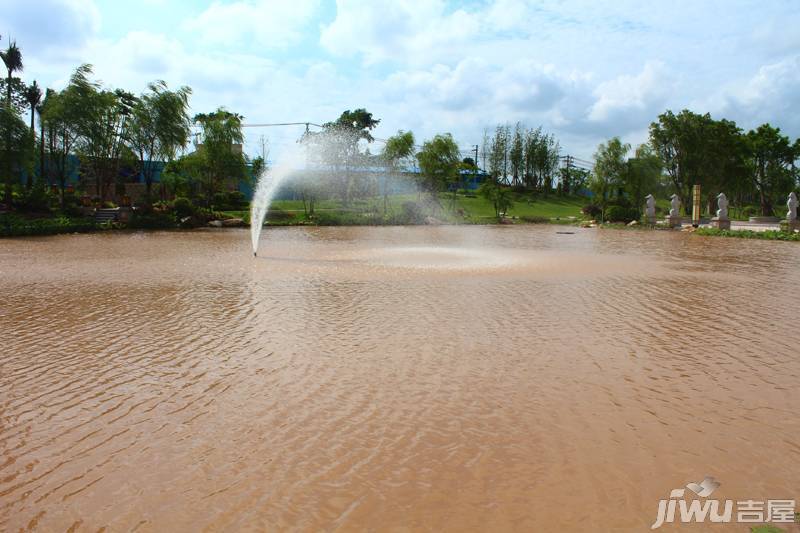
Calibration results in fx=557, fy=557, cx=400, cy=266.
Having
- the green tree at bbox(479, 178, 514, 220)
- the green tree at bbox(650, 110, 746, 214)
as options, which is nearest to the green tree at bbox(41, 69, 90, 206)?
the green tree at bbox(479, 178, 514, 220)

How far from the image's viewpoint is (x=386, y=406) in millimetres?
5602

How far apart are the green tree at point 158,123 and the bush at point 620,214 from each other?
3277cm

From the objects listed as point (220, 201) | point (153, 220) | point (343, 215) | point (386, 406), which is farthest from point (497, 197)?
point (386, 406)

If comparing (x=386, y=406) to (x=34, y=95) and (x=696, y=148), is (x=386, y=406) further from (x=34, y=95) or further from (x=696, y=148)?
(x=696, y=148)

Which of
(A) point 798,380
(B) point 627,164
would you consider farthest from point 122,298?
(B) point 627,164

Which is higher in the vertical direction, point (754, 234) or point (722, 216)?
point (722, 216)

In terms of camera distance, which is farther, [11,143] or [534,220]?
[534,220]

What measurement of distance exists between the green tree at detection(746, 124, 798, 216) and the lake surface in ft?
149

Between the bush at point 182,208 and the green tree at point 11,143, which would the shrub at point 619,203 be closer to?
the bush at point 182,208

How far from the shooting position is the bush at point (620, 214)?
4475 centimetres

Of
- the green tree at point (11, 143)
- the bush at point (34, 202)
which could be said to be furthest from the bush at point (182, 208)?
the green tree at point (11, 143)

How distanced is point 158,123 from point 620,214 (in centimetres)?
3512

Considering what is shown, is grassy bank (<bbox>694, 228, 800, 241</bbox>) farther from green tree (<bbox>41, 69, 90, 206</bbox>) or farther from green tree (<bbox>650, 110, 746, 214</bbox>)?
green tree (<bbox>41, 69, 90, 206</bbox>)

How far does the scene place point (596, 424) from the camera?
5195mm
